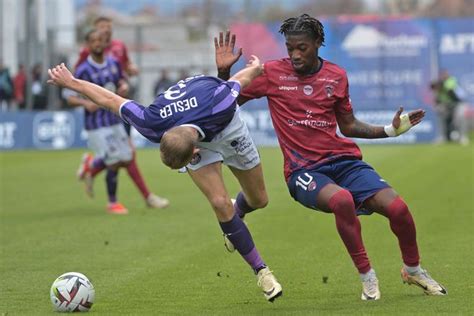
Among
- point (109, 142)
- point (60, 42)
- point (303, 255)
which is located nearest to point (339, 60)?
point (60, 42)

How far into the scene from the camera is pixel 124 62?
51.1 feet

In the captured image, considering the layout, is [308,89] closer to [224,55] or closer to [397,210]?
[224,55]

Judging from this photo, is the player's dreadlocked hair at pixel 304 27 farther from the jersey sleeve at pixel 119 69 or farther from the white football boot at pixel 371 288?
the jersey sleeve at pixel 119 69

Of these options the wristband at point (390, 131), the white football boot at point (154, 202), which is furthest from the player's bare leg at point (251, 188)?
the white football boot at point (154, 202)

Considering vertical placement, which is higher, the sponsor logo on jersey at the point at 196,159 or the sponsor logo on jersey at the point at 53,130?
the sponsor logo on jersey at the point at 196,159

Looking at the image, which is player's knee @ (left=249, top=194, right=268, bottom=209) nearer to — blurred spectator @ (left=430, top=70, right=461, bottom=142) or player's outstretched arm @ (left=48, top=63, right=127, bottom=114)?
player's outstretched arm @ (left=48, top=63, right=127, bottom=114)

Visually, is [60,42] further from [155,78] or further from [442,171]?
[442,171]

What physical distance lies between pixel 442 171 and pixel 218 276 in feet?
38.7

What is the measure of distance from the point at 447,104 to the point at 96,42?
19.0m

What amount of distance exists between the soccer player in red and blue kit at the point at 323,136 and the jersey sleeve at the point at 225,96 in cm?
38

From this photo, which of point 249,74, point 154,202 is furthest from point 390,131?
point 154,202

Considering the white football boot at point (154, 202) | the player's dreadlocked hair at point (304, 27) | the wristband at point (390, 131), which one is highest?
the player's dreadlocked hair at point (304, 27)

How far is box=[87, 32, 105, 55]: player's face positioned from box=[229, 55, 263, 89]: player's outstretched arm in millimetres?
6170

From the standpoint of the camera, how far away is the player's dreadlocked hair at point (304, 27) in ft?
27.2
